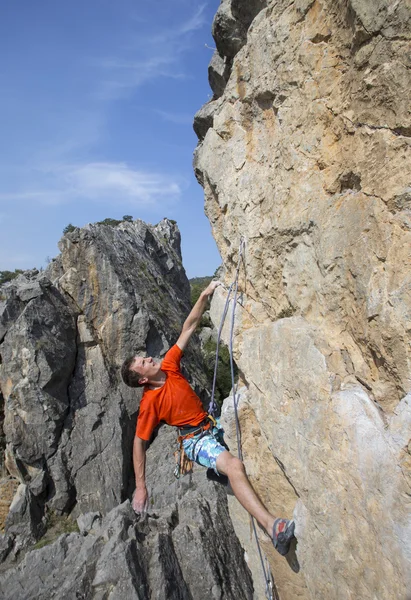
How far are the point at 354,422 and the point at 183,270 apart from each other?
105 feet

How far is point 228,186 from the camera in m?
5.18

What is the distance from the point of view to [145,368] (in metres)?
5.46

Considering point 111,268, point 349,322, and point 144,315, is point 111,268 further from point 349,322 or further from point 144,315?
point 349,322

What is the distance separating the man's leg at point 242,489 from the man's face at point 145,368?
4.26 ft

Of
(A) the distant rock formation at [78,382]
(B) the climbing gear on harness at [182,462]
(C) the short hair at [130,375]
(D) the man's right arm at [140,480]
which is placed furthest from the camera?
(A) the distant rock formation at [78,382]

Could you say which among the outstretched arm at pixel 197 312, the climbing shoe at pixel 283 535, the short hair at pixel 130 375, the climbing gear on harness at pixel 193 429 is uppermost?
the outstretched arm at pixel 197 312

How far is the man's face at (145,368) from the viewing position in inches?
215

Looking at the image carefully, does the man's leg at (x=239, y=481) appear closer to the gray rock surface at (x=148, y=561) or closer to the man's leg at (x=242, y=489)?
the man's leg at (x=242, y=489)

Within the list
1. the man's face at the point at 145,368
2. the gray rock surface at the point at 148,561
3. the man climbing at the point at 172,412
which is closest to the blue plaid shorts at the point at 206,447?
the man climbing at the point at 172,412

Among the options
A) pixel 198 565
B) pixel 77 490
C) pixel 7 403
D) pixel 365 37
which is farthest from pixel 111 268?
pixel 365 37

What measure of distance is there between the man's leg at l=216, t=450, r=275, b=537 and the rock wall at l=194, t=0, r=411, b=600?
18 centimetres

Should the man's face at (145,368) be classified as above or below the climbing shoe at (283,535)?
above

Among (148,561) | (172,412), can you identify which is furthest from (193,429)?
(148,561)

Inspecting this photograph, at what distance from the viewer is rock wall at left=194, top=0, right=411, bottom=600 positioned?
2.96 meters
